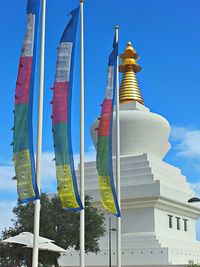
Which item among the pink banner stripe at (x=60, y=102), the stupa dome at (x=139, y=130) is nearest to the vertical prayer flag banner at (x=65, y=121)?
the pink banner stripe at (x=60, y=102)

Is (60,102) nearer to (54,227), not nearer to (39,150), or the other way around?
(39,150)

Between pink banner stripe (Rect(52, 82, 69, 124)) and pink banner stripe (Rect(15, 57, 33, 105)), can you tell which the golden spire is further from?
pink banner stripe (Rect(15, 57, 33, 105))

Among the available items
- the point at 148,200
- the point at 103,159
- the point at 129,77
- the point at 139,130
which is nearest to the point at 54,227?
the point at 148,200

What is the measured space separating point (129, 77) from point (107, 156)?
24.3 metres

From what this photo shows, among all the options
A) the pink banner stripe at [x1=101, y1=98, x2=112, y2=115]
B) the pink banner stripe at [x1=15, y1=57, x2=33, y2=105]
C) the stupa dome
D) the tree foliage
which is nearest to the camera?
the pink banner stripe at [x1=15, y1=57, x2=33, y2=105]

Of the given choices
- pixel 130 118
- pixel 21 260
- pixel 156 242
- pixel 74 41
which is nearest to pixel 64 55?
pixel 74 41

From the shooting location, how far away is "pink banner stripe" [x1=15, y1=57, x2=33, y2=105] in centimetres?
1533

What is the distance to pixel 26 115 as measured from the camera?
49.7 feet

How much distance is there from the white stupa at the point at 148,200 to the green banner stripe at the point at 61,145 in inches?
660

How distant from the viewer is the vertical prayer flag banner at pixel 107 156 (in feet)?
64.8

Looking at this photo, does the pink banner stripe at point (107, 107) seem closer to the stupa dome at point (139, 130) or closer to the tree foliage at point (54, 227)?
the tree foliage at point (54, 227)

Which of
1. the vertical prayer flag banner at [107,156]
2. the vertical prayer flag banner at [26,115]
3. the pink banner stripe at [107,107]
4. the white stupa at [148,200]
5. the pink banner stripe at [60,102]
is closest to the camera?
the vertical prayer flag banner at [26,115]

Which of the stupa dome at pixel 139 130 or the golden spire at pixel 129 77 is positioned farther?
the golden spire at pixel 129 77

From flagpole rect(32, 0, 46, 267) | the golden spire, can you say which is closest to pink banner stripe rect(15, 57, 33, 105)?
flagpole rect(32, 0, 46, 267)
